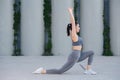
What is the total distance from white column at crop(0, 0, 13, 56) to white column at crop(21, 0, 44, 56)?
1.87ft

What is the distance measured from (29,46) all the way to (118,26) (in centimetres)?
430

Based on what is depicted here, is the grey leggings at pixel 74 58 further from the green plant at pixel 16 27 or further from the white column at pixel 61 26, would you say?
the green plant at pixel 16 27

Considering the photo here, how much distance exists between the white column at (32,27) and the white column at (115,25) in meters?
3.34

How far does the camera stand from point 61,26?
2014 centimetres

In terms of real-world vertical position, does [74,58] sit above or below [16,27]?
below

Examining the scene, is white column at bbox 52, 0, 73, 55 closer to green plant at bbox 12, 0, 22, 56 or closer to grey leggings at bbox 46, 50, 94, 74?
green plant at bbox 12, 0, 22, 56

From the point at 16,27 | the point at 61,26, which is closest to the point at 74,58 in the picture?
the point at 61,26

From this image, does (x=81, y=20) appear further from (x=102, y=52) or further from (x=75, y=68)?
(x=75, y=68)

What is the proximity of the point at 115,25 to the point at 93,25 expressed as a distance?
1.09 m

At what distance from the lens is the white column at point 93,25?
66.1ft

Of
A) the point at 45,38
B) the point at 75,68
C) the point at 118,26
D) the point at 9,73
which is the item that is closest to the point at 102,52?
the point at 118,26

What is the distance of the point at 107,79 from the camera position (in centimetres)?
1095

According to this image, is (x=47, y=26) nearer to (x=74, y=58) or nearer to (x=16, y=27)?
(x=16, y=27)

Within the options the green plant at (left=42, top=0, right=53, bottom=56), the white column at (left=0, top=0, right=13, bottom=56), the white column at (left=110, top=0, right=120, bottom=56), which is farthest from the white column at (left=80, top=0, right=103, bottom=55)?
the white column at (left=0, top=0, right=13, bottom=56)
